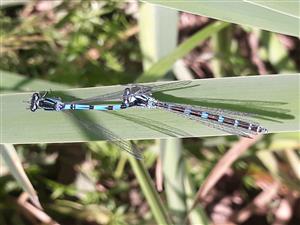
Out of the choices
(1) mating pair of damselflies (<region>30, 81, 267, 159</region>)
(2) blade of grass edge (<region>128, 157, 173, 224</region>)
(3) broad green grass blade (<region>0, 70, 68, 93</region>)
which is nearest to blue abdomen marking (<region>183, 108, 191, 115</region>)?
(1) mating pair of damselflies (<region>30, 81, 267, 159</region>)

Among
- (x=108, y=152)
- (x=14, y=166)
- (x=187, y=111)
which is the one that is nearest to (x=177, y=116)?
(x=187, y=111)

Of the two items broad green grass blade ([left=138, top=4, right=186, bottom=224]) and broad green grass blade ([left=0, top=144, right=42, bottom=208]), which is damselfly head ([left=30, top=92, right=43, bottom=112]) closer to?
broad green grass blade ([left=0, top=144, right=42, bottom=208])

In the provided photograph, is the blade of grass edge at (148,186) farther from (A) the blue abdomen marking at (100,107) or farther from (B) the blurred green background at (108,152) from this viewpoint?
A: (B) the blurred green background at (108,152)

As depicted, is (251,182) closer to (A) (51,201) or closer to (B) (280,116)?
(A) (51,201)

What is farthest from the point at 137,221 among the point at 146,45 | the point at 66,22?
the point at 66,22

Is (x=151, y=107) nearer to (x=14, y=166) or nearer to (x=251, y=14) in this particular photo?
(x=251, y=14)
